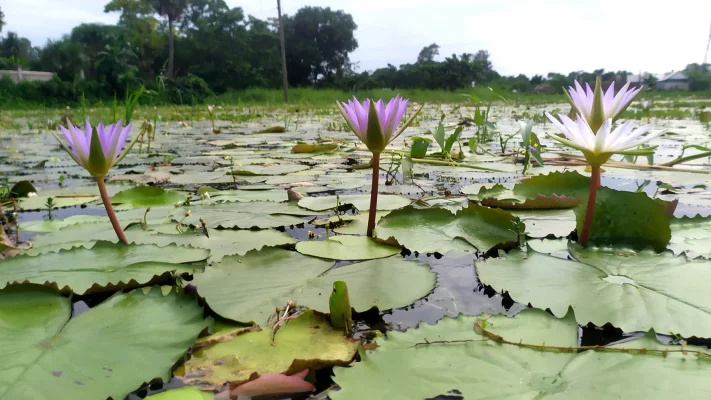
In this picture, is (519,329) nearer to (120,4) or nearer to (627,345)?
(627,345)

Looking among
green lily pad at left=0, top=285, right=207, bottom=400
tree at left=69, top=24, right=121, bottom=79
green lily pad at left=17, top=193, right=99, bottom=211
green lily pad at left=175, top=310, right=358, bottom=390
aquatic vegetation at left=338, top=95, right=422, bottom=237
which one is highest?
tree at left=69, top=24, right=121, bottom=79

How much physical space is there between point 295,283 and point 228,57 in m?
22.6

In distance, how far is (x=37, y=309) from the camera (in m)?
0.59

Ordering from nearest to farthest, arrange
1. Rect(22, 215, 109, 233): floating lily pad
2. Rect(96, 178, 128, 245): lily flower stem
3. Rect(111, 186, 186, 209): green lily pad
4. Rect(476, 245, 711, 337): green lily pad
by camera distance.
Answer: Rect(476, 245, 711, 337): green lily pad
Rect(96, 178, 128, 245): lily flower stem
Rect(22, 215, 109, 233): floating lily pad
Rect(111, 186, 186, 209): green lily pad

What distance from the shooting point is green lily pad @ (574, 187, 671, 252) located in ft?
2.44

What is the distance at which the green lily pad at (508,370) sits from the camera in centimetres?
40

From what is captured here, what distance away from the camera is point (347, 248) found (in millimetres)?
820

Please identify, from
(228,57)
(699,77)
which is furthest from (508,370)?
(228,57)

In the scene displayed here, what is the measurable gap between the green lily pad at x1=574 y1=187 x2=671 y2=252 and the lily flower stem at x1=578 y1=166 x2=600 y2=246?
0.03 meters

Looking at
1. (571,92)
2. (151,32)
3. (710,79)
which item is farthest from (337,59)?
(571,92)

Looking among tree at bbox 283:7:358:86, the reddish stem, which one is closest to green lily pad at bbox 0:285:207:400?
the reddish stem

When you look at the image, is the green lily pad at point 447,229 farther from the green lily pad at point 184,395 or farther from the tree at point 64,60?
the tree at point 64,60

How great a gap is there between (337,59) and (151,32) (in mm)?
9832

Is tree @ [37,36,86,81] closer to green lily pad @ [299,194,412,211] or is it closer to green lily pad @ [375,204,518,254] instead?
green lily pad @ [299,194,412,211]
